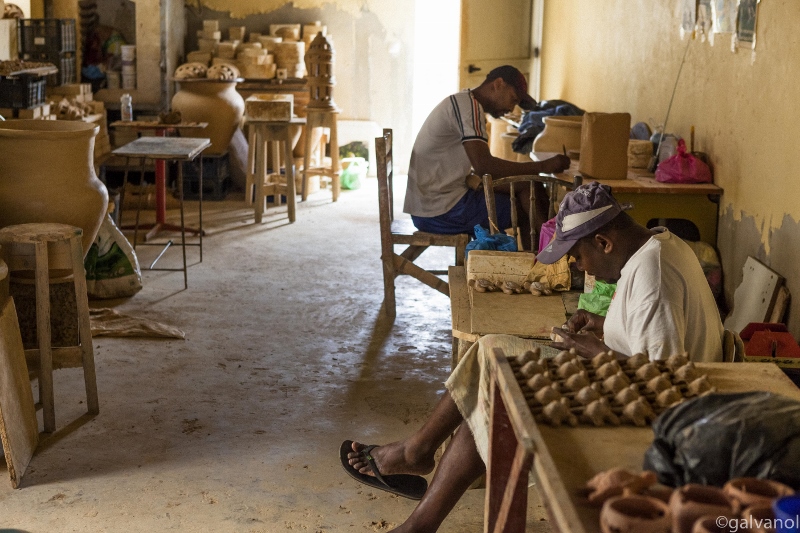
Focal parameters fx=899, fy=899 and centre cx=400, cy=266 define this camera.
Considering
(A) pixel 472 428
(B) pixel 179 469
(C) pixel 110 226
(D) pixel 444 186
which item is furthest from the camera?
(C) pixel 110 226

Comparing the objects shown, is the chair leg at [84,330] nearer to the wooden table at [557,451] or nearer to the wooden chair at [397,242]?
the wooden chair at [397,242]

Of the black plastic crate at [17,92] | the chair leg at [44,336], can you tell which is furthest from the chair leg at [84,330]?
the black plastic crate at [17,92]

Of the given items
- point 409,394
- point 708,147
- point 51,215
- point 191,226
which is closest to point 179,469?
point 409,394

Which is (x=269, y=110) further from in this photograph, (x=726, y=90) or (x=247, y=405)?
(x=726, y=90)

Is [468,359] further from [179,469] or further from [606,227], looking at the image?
[179,469]

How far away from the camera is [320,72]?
8.66 m

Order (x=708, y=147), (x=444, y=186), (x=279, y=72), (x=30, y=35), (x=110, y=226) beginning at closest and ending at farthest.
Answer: (x=708, y=147), (x=444, y=186), (x=110, y=226), (x=30, y=35), (x=279, y=72)

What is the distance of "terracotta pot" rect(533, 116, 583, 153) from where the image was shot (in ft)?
19.1

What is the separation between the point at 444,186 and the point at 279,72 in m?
4.94

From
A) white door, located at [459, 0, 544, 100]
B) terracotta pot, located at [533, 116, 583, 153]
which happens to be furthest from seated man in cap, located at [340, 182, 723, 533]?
white door, located at [459, 0, 544, 100]

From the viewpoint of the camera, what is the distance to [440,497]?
2777 millimetres

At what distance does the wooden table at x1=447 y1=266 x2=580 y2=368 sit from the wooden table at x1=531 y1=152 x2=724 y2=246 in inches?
53.0

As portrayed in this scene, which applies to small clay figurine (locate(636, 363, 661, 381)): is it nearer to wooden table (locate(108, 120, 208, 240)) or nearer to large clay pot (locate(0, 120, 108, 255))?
large clay pot (locate(0, 120, 108, 255))

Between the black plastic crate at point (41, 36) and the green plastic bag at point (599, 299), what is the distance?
269 inches
